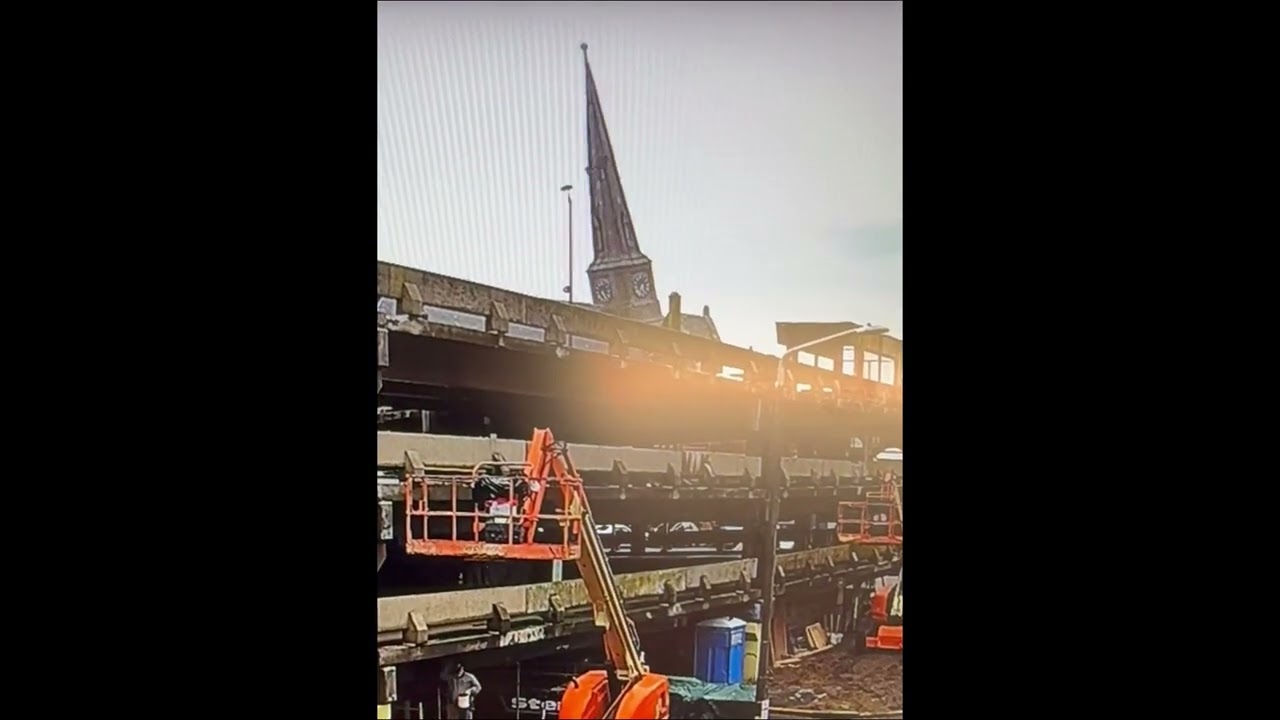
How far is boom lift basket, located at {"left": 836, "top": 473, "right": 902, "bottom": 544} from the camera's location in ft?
5.45

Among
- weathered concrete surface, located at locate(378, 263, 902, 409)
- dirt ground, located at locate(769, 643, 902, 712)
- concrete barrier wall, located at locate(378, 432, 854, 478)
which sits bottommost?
dirt ground, located at locate(769, 643, 902, 712)

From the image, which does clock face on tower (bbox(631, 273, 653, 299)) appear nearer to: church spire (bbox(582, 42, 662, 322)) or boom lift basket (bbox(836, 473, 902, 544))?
church spire (bbox(582, 42, 662, 322))

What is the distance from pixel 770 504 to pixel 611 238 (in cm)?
47

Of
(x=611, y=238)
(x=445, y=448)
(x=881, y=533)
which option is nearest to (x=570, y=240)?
(x=611, y=238)

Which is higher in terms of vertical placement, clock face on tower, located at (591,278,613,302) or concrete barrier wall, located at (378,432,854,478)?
clock face on tower, located at (591,278,613,302)

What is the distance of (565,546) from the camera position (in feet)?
5.65

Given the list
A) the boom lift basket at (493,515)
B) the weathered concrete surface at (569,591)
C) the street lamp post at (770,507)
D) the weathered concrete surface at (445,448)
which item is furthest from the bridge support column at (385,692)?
the street lamp post at (770,507)

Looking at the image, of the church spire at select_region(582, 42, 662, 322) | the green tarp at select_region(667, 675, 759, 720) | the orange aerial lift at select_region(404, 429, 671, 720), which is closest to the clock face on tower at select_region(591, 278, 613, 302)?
the church spire at select_region(582, 42, 662, 322)

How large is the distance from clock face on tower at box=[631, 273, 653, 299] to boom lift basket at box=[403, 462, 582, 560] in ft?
0.94
